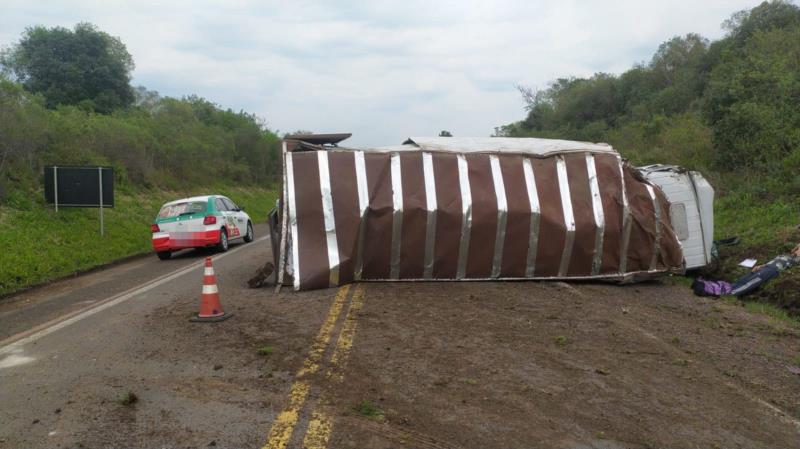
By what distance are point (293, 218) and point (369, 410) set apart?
5024mm

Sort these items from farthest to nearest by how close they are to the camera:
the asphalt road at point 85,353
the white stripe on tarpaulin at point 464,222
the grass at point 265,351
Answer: the white stripe on tarpaulin at point 464,222 < the grass at point 265,351 < the asphalt road at point 85,353

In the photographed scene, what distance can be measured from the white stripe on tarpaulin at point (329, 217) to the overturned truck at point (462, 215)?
0.6 inches

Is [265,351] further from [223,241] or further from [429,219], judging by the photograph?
[223,241]

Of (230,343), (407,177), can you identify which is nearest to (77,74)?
(407,177)

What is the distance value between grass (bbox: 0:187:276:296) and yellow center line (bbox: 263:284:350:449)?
773cm

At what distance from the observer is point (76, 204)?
1650cm

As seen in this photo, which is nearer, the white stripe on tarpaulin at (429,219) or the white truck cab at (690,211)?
the white stripe on tarpaulin at (429,219)

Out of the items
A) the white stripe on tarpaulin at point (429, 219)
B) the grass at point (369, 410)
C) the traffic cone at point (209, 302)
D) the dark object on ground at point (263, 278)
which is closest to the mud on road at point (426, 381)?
the grass at point (369, 410)

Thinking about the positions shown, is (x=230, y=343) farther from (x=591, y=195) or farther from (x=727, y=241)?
(x=727, y=241)

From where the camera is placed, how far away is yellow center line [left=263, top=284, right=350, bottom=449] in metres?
3.89

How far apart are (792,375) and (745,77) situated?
15691 mm

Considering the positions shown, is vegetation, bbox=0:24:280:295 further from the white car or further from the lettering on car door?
the lettering on car door

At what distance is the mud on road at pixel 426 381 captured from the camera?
407cm

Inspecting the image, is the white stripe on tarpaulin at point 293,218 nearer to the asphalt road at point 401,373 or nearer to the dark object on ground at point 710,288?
the asphalt road at point 401,373
